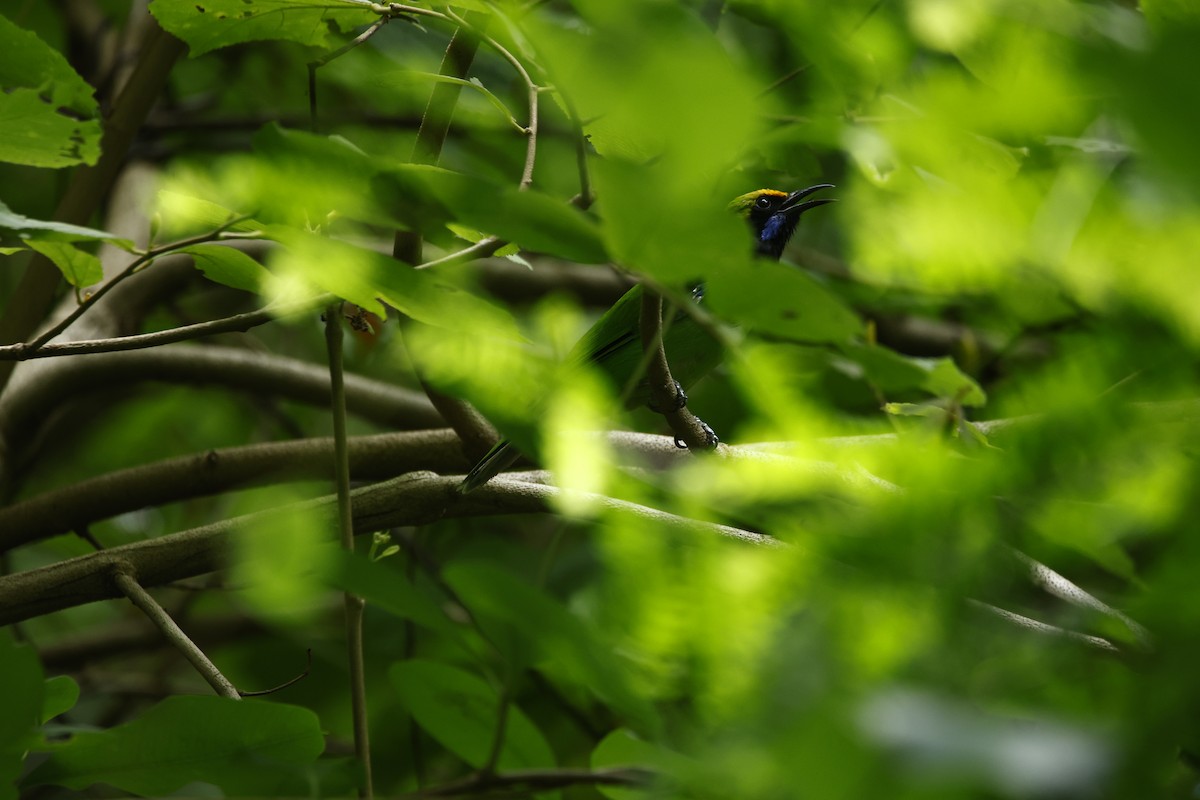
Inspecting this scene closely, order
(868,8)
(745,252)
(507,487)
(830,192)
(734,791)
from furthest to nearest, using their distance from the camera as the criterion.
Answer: (830,192)
(507,487)
(868,8)
(745,252)
(734,791)

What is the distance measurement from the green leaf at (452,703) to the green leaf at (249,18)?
101 cm

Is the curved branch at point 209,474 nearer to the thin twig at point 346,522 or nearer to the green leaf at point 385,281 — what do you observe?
the thin twig at point 346,522

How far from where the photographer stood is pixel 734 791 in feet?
1.79

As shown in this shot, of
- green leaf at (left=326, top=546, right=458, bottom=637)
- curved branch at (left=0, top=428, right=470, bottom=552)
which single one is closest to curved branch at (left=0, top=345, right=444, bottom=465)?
curved branch at (left=0, top=428, right=470, bottom=552)

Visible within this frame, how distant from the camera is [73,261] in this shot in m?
1.49

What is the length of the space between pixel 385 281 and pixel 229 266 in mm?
539

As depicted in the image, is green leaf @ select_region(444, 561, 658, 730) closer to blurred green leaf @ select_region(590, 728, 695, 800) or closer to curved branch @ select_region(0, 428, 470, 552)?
blurred green leaf @ select_region(590, 728, 695, 800)

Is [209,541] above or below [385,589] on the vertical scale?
below

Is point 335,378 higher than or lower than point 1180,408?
lower

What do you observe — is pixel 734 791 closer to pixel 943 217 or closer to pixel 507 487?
pixel 943 217

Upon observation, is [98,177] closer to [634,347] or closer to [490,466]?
[490,466]

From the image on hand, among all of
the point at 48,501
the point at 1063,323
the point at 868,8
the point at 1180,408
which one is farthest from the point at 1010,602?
the point at 48,501

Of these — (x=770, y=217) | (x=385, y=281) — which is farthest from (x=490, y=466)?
(x=770, y=217)

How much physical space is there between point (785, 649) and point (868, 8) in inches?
39.6
